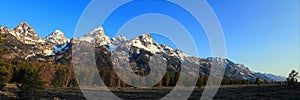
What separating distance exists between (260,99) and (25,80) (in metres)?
36.1

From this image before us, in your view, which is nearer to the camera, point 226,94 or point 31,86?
point 31,86

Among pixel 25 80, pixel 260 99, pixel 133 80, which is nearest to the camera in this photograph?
pixel 25 80

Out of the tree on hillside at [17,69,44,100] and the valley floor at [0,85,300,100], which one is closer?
the tree on hillside at [17,69,44,100]

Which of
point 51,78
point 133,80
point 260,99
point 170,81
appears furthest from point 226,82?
point 260,99

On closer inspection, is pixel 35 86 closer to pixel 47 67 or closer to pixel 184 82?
pixel 47 67

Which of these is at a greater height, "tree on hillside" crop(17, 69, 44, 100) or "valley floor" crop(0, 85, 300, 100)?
"tree on hillside" crop(17, 69, 44, 100)

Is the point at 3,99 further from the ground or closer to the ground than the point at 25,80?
closer to the ground

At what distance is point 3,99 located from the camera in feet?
154

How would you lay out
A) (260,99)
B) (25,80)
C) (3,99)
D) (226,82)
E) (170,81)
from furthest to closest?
(226,82), (170,81), (260,99), (3,99), (25,80)

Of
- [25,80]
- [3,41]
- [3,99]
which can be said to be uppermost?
[3,41]

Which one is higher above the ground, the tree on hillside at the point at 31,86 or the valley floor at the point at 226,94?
the tree on hillside at the point at 31,86

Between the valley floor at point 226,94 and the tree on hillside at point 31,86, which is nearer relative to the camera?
the tree on hillside at point 31,86

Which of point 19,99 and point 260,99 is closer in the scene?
point 19,99

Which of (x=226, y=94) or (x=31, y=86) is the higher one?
(x=31, y=86)
